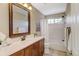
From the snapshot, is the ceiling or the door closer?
the ceiling

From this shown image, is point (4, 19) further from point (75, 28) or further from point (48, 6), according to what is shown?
point (48, 6)

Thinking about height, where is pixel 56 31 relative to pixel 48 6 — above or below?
below

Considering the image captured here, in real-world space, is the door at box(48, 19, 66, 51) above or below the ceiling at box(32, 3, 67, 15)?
below

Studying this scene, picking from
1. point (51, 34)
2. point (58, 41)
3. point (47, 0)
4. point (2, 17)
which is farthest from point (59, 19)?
point (47, 0)

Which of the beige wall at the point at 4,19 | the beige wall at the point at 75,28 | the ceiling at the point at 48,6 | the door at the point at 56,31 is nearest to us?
the beige wall at the point at 75,28

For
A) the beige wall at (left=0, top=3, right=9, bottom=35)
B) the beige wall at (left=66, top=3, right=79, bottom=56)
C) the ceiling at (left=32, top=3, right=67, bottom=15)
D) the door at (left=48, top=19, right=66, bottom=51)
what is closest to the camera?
the beige wall at (left=66, top=3, right=79, bottom=56)

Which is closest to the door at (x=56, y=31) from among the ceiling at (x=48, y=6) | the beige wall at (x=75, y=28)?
the ceiling at (x=48, y=6)

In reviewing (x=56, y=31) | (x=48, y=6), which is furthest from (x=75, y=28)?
(x=56, y=31)

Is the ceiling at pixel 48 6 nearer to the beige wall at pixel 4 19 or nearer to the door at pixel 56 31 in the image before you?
the door at pixel 56 31

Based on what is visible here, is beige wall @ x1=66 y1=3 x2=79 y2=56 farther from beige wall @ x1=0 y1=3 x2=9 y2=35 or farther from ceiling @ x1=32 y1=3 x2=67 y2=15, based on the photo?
ceiling @ x1=32 y1=3 x2=67 y2=15

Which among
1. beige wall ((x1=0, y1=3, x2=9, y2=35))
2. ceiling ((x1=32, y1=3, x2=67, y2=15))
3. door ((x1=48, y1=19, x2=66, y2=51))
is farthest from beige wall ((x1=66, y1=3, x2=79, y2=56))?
door ((x1=48, y1=19, x2=66, y2=51))

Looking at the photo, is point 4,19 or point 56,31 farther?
point 56,31

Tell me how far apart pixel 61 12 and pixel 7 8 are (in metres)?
5.40

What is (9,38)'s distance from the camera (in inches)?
105
